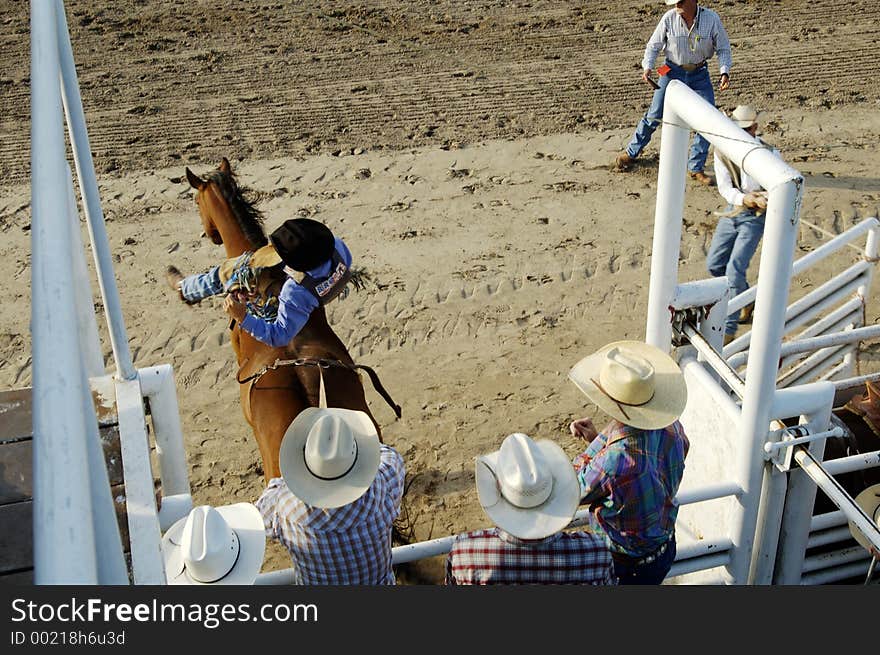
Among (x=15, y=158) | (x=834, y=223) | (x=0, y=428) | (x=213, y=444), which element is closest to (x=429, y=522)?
(x=213, y=444)

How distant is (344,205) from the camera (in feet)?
24.6

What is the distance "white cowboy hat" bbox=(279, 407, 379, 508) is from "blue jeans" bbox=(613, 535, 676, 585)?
0.88 metres

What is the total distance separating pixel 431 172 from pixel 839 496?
5487 millimetres

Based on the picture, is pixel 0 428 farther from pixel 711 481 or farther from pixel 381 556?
pixel 711 481

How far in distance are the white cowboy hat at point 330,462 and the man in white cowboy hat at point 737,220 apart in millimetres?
3105

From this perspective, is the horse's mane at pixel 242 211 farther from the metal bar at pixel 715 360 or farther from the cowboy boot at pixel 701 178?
the cowboy boot at pixel 701 178

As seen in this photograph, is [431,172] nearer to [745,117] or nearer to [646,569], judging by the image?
[745,117]

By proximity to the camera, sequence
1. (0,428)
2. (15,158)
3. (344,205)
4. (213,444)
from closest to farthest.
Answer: (0,428) < (213,444) < (344,205) < (15,158)

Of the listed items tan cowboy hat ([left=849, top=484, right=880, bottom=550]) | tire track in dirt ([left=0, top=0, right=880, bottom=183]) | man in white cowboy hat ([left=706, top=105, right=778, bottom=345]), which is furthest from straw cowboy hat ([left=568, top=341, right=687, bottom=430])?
tire track in dirt ([left=0, top=0, right=880, bottom=183])

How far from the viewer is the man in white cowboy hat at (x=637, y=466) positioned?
2.97m

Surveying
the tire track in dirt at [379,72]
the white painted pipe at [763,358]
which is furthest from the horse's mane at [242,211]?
the tire track in dirt at [379,72]

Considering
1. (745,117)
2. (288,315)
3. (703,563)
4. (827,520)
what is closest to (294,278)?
(288,315)

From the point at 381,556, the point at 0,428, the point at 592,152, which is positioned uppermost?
the point at 0,428

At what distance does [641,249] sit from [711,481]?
3.60 meters
